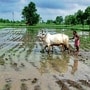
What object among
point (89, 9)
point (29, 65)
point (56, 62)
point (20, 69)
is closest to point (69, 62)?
point (56, 62)

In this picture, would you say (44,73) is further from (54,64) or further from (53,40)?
(53,40)

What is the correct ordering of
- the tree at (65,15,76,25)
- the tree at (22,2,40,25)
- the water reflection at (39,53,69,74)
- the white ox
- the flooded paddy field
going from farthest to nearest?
the tree at (22,2,40,25) → the tree at (65,15,76,25) → the white ox → the water reflection at (39,53,69,74) → the flooded paddy field

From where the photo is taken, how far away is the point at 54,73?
1193 centimetres

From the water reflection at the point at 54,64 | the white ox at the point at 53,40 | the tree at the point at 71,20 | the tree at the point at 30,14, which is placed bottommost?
the tree at the point at 71,20

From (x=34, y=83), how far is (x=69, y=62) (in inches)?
200

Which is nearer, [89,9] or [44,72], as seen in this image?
[44,72]

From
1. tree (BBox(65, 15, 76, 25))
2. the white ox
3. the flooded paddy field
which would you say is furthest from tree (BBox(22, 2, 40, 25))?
the flooded paddy field

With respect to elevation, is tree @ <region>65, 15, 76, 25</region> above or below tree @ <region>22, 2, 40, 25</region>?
below

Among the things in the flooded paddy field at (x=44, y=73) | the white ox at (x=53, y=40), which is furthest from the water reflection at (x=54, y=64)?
the white ox at (x=53, y=40)

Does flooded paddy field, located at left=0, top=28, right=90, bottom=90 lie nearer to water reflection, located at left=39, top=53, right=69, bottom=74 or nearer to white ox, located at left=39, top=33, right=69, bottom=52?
water reflection, located at left=39, top=53, right=69, bottom=74

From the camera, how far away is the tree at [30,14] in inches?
4382

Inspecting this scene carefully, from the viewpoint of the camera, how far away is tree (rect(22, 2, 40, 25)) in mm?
111312

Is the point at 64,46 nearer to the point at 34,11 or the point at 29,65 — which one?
the point at 29,65

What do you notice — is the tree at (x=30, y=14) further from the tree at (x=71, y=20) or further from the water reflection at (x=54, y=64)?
the water reflection at (x=54, y=64)
